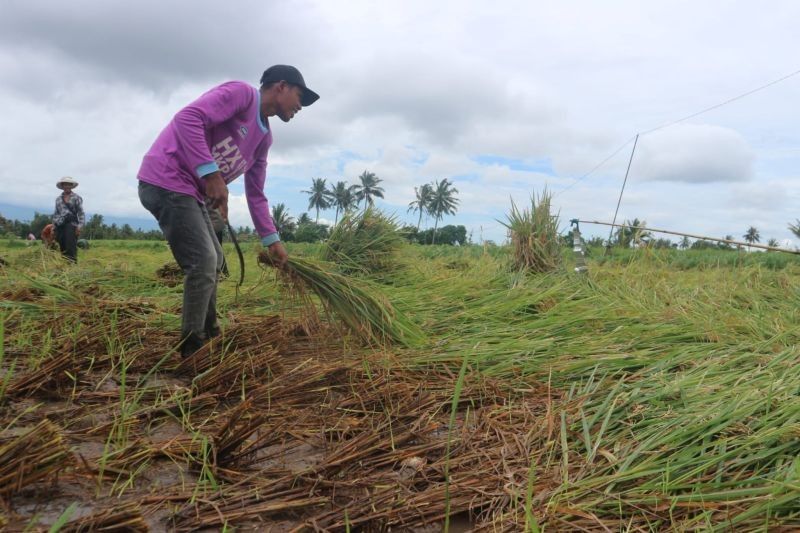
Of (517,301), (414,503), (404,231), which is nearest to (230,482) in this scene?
(414,503)

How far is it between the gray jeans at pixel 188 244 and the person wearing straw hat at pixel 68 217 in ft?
14.5

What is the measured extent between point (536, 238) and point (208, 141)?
353 cm

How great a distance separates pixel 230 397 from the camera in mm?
1914

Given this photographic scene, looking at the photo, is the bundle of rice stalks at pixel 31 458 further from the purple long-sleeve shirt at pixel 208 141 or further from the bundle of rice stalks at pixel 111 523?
the purple long-sleeve shirt at pixel 208 141

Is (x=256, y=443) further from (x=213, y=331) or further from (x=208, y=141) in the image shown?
(x=208, y=141)

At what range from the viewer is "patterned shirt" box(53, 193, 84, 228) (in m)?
5.81

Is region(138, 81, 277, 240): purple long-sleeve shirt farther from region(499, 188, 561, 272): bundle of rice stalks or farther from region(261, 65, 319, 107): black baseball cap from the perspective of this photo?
region(499, 188, 561, 272): bundle of rice stalks

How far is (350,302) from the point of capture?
102 inches

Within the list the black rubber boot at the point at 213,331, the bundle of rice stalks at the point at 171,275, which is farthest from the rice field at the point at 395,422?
the bundle of rice stalks at the point at 171,275

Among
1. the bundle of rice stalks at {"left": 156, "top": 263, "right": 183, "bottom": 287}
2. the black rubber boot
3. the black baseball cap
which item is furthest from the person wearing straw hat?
the black baseball cap

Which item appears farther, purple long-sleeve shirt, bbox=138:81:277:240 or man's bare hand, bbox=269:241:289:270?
man's bare hand, bbox=269:241:289:270

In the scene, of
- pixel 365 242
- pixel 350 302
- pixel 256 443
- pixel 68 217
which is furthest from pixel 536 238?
pixel 68 217

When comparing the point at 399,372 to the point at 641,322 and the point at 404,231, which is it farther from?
the point at 404,231

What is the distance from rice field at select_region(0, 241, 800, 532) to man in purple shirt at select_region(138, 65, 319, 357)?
0.32 meters
